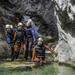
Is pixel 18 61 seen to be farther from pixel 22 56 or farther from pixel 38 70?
pixel 38 70

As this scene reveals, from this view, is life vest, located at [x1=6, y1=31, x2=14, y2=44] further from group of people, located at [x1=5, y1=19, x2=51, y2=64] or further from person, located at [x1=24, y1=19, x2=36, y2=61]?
person, located at [x1=24, y1=19, x2=36, y2=61]

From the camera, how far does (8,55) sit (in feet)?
74.3

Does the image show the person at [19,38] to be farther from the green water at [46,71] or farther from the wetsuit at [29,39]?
the green water at [46,71]

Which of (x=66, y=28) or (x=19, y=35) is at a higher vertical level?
(x=66, y=28)

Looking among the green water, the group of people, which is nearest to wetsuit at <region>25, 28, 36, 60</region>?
the group of people

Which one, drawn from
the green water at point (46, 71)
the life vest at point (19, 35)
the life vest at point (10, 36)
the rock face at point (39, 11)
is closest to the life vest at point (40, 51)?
the green water at point (46, 71)

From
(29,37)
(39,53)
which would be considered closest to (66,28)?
(39,53)

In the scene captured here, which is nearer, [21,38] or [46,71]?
[46,71]

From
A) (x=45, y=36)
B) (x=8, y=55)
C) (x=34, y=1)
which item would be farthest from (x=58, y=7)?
(x=34, y=1)

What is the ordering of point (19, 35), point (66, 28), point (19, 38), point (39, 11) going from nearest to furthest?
point (66, 28), point (19, 35), point (19, 38), point (39, 11)

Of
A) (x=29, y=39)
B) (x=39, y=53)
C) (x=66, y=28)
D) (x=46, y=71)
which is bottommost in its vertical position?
(x=46, y=71)

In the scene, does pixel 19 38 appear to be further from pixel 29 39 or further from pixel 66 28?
pixel 66 28

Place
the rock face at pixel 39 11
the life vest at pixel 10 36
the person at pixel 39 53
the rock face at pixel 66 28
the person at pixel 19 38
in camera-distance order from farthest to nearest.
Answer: the rock face at pixel 39 11, the life vest at pixel 10 36, the person at pixel 19 38, the person at pixel 39 53, the rock face at pixel 66 28

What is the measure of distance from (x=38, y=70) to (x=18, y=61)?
3.00 metres
